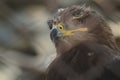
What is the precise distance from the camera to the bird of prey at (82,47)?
2254 millimetres

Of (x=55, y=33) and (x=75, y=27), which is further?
(x=75, y=27)

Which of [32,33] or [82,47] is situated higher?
[32,33]

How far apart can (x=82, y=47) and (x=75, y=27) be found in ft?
0.42

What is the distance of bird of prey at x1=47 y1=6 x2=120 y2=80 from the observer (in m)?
2.25

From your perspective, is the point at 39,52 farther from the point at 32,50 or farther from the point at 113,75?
the point at 113,75

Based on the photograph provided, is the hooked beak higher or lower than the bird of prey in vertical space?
higher

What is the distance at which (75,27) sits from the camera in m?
2.40

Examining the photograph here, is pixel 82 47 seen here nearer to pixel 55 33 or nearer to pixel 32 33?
pixel 55 33

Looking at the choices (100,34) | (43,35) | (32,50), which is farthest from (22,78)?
(100,34)

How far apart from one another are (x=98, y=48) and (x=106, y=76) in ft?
0.68

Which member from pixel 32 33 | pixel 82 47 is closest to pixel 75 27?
pixel 82 47

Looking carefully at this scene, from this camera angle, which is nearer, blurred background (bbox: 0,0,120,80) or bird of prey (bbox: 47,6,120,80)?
blurred background (bbox: 0,0,120,80)

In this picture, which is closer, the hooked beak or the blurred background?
the blurred background

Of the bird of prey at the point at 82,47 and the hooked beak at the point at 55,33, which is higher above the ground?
the hooked beak at the point at 55,33
